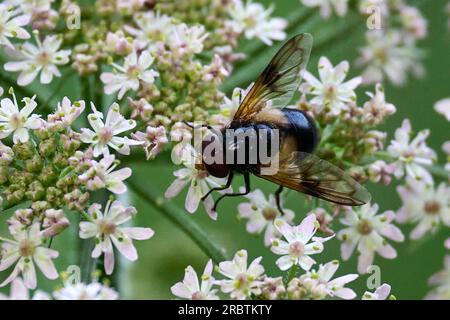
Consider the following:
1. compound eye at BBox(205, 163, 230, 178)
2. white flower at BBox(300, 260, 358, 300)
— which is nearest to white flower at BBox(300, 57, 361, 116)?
compound eye at BBox(205, 163, 230, 178)

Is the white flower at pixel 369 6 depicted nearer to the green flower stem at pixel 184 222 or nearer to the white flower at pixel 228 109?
the white flower at pixel 228 109

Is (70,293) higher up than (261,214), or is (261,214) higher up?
(261,214)

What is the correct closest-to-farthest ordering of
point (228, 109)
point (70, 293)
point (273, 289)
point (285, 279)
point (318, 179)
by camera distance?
1. point (70, 293)
2. point (273, 289)
3. point (318, 179)
4. point (285, 279)
5. point (228, 109)

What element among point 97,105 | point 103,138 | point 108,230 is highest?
point 97,105

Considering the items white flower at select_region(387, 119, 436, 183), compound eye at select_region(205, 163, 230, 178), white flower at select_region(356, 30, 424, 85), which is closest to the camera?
compound eye at select_region(205, 163, 230, 178)

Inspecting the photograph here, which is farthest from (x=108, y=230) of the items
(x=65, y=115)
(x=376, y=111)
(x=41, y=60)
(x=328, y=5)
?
(x=328, y=5)

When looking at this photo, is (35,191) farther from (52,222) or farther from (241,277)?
(241,277)

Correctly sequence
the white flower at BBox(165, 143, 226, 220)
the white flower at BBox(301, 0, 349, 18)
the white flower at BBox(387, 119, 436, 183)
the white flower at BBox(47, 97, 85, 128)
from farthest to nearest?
the white flower at BBox(301, 0, 349, 18) < the white flower at BBox(387, 119, 436, 183) < the white flower at BBox(165, 143, 226, 220) < the white flower at BBox(47, 97, 85, 128)

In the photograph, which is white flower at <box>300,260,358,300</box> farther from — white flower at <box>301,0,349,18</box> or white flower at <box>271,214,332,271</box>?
white flower at <box>301,0,349,18</box>
